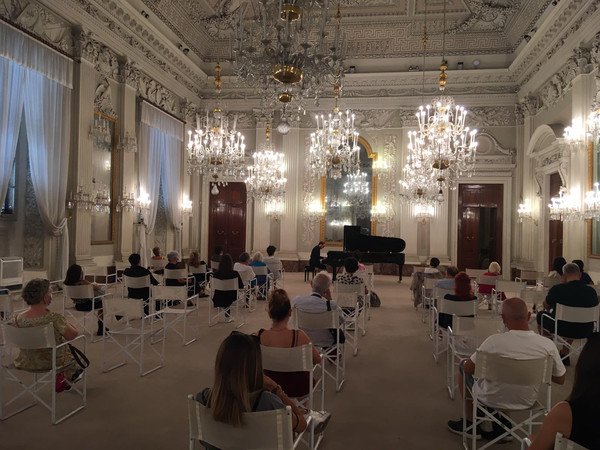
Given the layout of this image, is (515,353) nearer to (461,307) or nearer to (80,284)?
(461,307)

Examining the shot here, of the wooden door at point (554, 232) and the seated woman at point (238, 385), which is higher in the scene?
the wooden door at point (554, 232)

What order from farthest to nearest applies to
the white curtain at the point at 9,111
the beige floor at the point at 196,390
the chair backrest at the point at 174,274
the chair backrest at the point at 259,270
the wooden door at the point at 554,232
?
the wooden door at the point at 554,232
the chair backrest at the point at 259,270
the chair backrest at the point at 174,274
the white curtain at the point at 9,111
the beige floor at the point at 196,390

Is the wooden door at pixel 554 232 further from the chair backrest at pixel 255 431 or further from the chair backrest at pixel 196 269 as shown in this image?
the chair backrest at pixel 255 431

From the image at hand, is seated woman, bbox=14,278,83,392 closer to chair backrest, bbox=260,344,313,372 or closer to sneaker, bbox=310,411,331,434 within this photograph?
chair backrest, bbox=260,344,313,372

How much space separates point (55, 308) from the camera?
24.0ft

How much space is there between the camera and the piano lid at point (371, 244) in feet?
37.9

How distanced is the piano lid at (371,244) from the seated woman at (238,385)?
9852mm

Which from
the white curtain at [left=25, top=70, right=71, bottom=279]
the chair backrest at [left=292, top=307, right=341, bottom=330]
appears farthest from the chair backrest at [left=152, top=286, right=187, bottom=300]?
the white curtain at [left=25, top=70, right=71, bottom=279]

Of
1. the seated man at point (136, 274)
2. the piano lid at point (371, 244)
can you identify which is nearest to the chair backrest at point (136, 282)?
the seated man at point (136, 274)

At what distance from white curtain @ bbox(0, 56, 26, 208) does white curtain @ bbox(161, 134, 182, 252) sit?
5426 millimetres

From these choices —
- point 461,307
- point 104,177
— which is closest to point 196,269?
point 104,177

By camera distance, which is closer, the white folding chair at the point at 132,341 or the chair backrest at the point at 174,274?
the white folding chair at the point at 132,341

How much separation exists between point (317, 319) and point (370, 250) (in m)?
7.80

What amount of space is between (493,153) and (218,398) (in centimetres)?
1391
